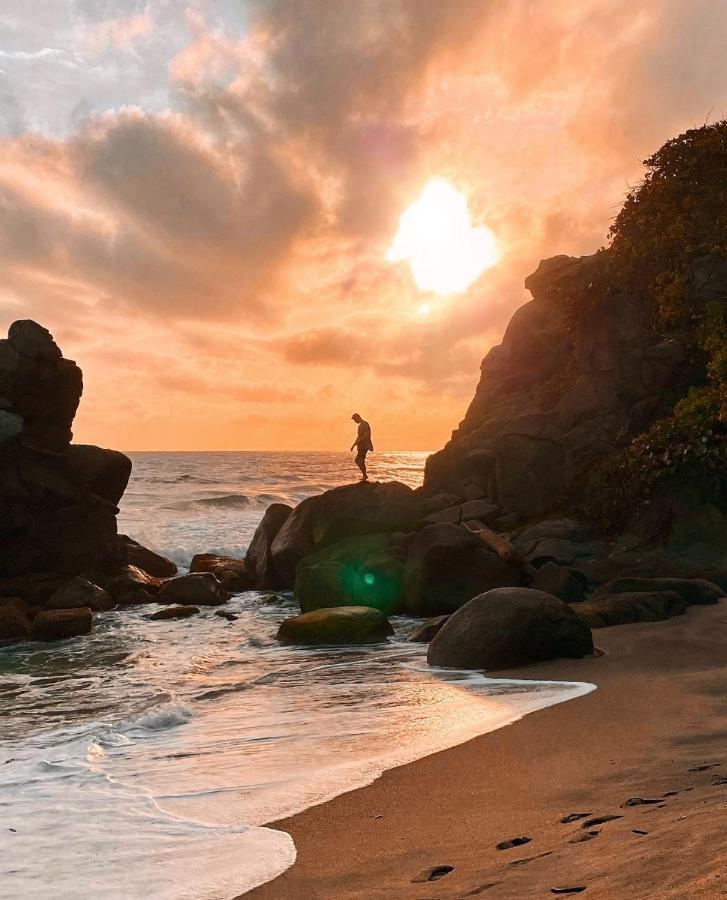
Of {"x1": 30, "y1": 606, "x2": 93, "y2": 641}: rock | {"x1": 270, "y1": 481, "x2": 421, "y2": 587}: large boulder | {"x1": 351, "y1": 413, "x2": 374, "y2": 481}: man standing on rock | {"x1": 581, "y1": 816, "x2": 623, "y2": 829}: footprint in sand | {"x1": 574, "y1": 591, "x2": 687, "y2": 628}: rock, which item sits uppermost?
{"x1": 351, "y1": 413, "x2": 374, "y2": 481}: man standing on rock

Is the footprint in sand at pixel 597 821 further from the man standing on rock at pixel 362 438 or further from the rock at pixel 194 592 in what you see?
the man standing on rock at pixel 362 438

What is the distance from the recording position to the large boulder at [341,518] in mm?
19828

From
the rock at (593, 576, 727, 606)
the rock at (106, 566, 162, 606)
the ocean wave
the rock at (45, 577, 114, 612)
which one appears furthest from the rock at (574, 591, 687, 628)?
the rock at (106, 566, 162, 606)

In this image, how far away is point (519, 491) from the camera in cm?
2161

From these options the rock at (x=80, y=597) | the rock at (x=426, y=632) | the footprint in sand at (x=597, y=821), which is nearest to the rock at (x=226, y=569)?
the rock at (x=80, y=597)

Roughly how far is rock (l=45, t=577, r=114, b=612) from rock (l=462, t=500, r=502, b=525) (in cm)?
986

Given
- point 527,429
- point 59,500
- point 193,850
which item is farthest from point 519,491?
point 193,850

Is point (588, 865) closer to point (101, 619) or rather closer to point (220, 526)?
point (101, 619)

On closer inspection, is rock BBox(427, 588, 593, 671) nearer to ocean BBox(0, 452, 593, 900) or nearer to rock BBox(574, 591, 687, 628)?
ocean BBox(0, 452, 593, 900)

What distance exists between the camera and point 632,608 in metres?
11.9

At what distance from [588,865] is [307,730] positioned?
4.42m

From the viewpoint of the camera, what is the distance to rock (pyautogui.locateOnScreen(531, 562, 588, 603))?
47.9 ft

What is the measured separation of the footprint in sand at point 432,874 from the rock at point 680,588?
10147 millimetres

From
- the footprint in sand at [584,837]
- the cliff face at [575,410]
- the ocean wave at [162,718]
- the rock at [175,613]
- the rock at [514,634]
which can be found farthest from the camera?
the cliff face at [575,410]
